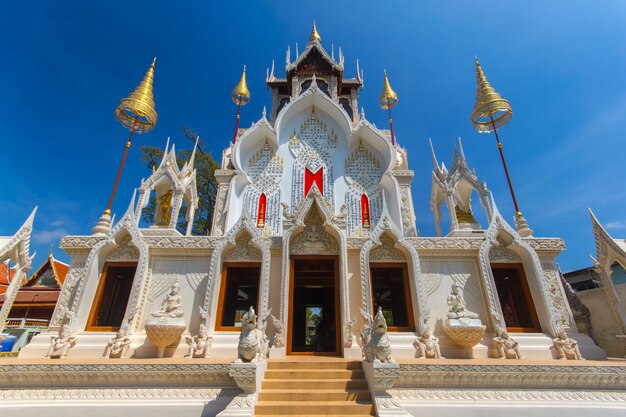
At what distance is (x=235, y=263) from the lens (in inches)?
274

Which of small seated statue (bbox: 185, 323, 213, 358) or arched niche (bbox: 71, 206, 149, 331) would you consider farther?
arched niche (bbox: 71, 206, 149, 331)

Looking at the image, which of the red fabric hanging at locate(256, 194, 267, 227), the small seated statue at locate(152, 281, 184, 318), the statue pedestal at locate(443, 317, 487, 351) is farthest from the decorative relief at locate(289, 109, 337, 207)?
the statue pedestal at locate(443, 317, 487, 351)

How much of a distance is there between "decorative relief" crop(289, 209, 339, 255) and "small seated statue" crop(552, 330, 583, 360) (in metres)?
4.86

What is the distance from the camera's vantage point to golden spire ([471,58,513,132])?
376 inches

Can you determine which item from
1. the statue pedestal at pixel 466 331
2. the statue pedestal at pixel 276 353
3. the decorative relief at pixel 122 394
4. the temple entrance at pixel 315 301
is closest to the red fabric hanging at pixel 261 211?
the temple entrance at pixel 315 301

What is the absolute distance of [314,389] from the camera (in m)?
4.57

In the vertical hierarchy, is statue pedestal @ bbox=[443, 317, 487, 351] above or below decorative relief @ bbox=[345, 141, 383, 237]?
below

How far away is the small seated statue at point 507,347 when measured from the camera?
584 centimetres

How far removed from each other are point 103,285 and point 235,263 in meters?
3.08

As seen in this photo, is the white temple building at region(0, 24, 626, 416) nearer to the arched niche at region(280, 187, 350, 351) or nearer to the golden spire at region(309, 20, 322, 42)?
the arched niche at region(280, 187, 350, 351)

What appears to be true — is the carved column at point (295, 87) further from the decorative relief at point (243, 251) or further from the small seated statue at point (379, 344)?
the small seated statue at point (379, 344)

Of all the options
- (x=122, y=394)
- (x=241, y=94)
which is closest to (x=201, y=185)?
(x=241, y=94)

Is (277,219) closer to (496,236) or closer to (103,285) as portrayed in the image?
(103,285)

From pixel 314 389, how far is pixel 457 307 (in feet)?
11.7
